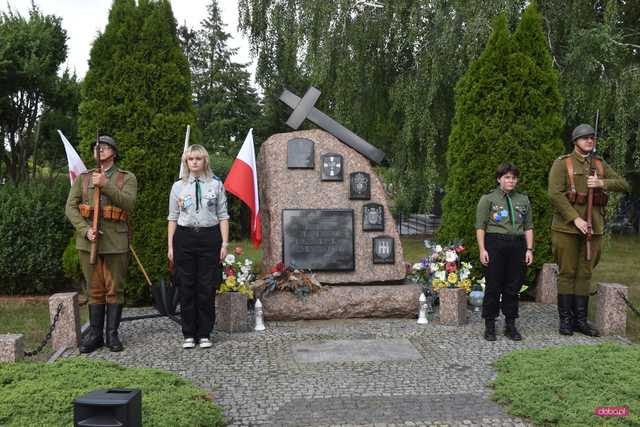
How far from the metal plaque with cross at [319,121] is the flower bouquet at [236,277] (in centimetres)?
171

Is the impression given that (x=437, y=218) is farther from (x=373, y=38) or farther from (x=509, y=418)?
(x=509, y=418)

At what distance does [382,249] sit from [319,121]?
1.61 m

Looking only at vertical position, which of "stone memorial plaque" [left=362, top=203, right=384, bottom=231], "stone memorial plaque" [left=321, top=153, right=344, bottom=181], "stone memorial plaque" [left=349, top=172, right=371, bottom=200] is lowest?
"stone memorial plaque" [left=362, top=203, right=384, bottom=231]

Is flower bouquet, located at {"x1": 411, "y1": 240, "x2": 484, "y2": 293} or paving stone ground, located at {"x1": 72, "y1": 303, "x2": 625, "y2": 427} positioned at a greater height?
flower bouquet, located at {"x1": 411, "y1": 240, "x2": 484, "y2": 293}

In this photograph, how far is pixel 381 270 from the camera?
648 cm

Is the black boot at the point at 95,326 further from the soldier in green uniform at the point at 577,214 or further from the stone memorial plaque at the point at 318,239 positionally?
the soldier in green uniform at the point at 577,214

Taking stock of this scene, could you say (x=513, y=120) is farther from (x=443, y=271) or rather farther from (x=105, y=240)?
(x=105, y=240)

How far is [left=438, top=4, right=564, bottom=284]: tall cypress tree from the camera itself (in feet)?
23.3

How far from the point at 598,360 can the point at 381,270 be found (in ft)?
8.81

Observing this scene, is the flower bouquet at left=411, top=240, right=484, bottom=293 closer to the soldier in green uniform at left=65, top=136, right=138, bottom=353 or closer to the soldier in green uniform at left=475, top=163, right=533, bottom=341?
the soldier in green uniform at left=475, top=163, right=533, bottom=341

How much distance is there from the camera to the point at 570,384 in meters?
3.76

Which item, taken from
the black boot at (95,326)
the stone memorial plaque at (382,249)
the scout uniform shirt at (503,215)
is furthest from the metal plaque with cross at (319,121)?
the black boot at (95,326)

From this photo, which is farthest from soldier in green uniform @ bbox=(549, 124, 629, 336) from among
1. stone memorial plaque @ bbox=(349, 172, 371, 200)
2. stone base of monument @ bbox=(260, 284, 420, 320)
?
stone memorial plaque @ bbox=(349, 172, 371, 200)

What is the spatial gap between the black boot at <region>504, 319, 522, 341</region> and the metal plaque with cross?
225cm
